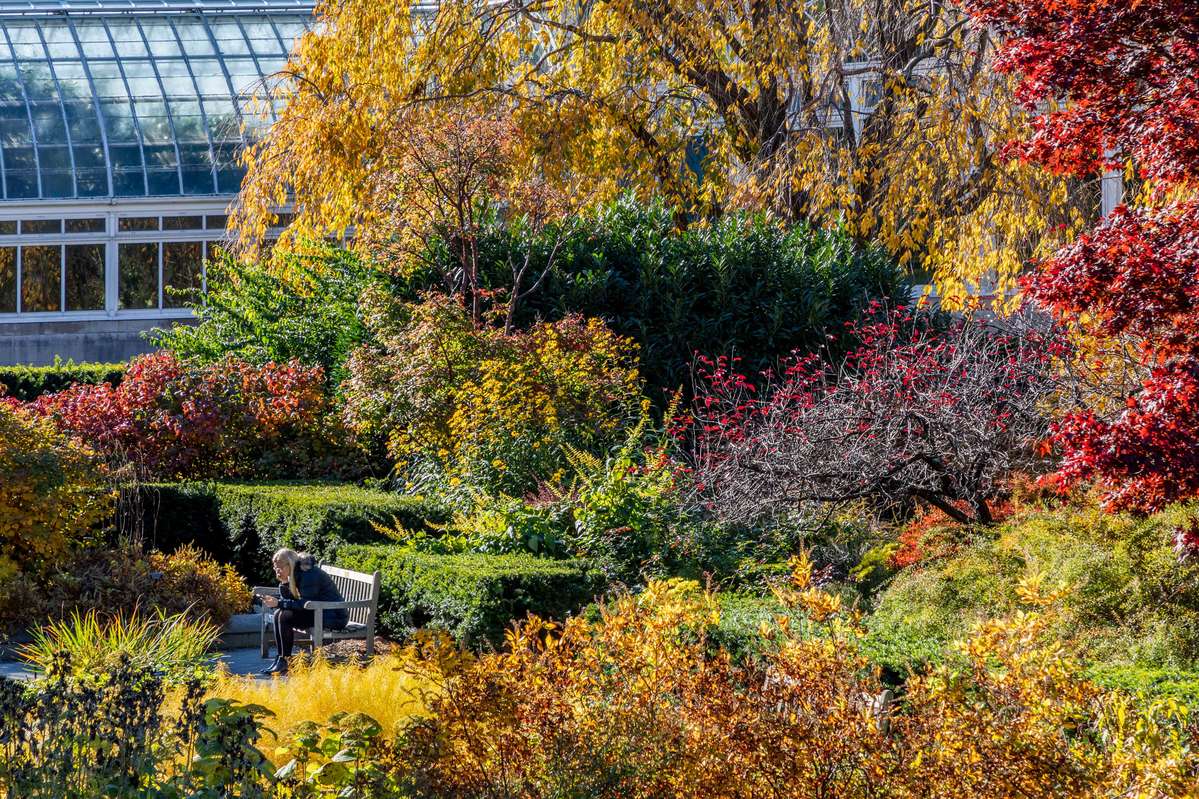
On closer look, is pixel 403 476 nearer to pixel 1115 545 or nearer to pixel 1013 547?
pixel 1013 547

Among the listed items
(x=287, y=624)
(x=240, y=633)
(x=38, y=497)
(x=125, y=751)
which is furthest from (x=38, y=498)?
(x=125, y=751)

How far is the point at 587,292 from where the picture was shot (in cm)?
1427

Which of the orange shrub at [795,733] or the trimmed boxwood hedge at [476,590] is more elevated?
the orange shrub at [795,733]

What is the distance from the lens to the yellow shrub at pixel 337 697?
5582 mm

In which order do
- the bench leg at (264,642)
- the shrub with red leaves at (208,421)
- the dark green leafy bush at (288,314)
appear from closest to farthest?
the bench leg at (264,642)
the shrub with red leaves at (208,421)
the dark green leafy bush at (288,314)

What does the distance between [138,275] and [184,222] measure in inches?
55.5

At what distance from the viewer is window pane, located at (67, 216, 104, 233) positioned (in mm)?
26750

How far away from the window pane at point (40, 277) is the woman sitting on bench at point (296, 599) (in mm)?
20619

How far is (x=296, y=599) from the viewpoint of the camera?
27.2 ft

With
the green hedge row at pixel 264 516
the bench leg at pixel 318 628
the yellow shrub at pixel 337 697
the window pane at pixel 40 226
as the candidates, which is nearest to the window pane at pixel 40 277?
the window pane at pixel 40 226

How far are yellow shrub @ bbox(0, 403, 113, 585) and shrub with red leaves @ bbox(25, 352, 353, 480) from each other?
2.97m

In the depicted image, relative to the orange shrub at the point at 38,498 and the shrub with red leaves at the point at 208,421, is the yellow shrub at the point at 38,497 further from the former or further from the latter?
the shrub with red leaves at the point at 208,421

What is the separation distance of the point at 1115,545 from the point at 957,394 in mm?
2579

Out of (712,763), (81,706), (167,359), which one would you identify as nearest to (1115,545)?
(712,763)
